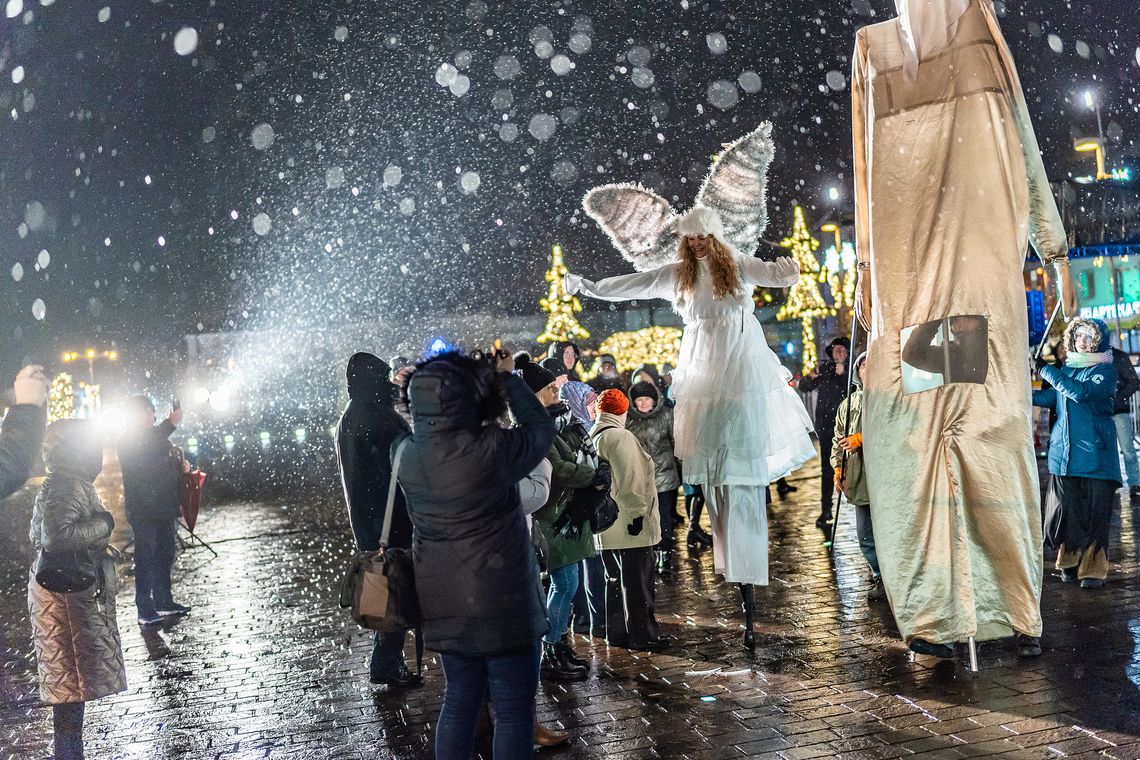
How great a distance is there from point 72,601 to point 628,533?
10.4 feet

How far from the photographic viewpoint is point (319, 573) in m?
11.1

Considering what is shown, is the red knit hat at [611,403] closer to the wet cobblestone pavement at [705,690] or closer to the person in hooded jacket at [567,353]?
the wet cobblestone pavement at [705,690]

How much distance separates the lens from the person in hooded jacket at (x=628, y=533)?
6746 millimetres

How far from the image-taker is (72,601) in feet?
17.7

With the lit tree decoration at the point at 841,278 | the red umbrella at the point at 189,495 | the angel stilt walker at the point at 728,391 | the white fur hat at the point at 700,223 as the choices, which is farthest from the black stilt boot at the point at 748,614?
the lit tree decoration at the point at 841,278

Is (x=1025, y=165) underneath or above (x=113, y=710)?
above

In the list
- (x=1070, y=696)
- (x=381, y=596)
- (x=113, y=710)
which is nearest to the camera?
(x=381, y=596)

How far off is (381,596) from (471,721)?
1.87 ft

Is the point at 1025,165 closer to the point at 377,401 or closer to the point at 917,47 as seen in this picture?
the point at 917,47

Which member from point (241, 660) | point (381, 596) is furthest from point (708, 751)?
point (241, 660)

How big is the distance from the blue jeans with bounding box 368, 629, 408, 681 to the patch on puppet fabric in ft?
10.9

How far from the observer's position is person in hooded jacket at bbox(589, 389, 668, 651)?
6746 mm

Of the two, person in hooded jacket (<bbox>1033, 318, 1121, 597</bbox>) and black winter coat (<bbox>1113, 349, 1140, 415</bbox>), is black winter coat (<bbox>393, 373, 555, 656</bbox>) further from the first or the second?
black winter coat (<bbox>1113, 349, 1140, 415</bbox>)

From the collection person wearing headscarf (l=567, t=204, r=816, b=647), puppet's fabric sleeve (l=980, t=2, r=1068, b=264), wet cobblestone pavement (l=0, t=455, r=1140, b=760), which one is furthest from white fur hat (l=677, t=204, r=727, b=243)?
wet cobblestone pavement (l=0, t=455, r=1140, b=760)
